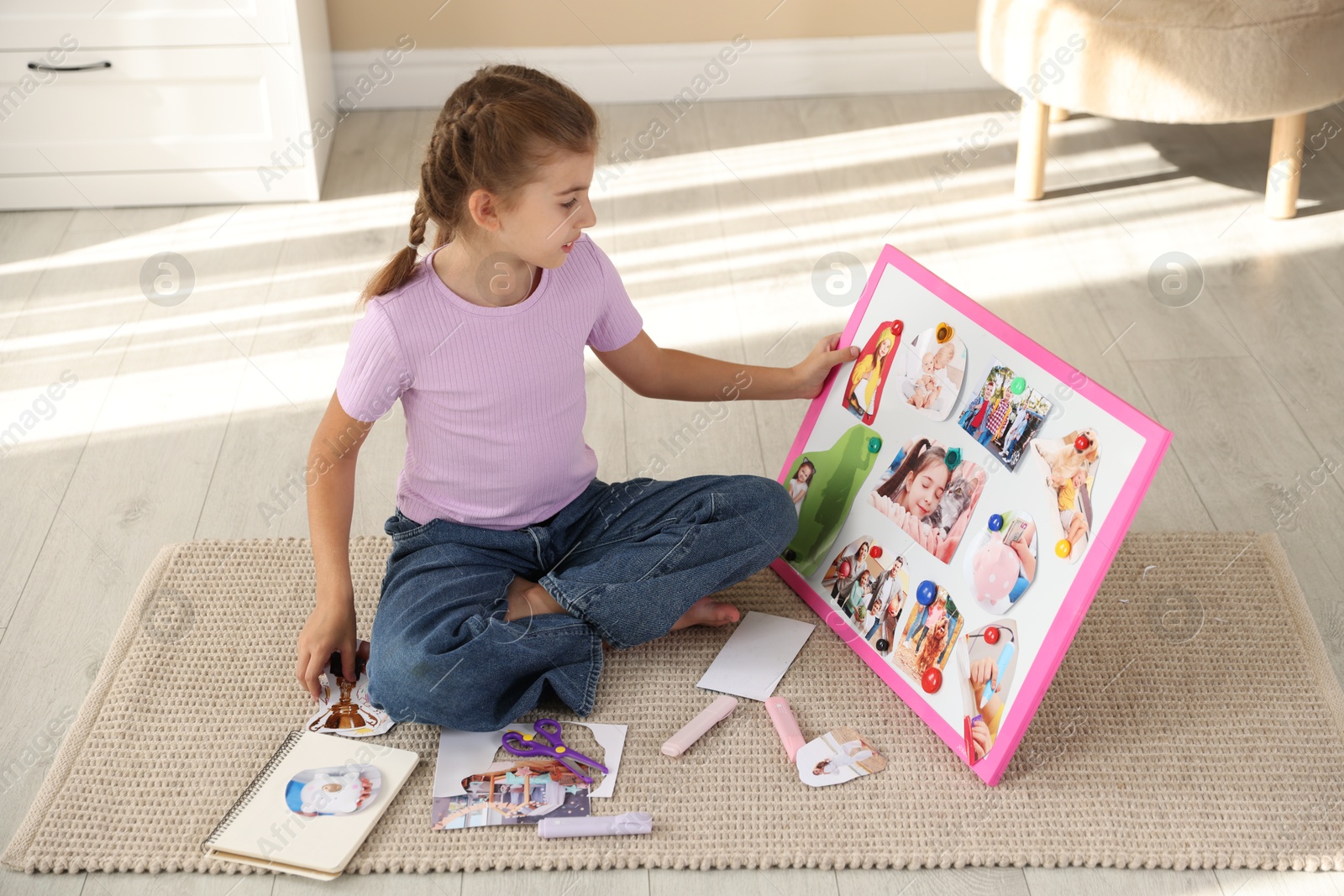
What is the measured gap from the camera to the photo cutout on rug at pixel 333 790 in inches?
45.6

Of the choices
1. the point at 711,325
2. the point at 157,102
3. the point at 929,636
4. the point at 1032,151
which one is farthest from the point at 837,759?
the point at 157,102

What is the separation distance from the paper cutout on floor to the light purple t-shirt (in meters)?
0.18

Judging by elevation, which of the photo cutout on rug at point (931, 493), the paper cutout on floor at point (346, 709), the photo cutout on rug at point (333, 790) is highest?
the photo cutout on rug at point (931, 493)

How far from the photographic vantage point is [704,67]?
2.78m

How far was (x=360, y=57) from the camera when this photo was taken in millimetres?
2711

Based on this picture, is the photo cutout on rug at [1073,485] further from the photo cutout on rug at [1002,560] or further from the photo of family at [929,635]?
the photo of family at [929,635]

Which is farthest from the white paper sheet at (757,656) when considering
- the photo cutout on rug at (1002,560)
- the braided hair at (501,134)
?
the braided hair at (501,134)

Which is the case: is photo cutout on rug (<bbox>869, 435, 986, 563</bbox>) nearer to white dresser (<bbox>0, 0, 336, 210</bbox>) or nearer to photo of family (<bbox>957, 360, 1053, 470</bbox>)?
photo of family (<bbox>957, 360, 1053, 470</bbox>)

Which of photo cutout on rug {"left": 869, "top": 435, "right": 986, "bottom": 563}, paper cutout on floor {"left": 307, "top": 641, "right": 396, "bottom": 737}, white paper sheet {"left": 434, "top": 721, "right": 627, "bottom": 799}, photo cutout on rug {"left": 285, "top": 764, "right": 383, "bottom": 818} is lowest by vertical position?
white paper sheet {"left": 434, "top": 721, "right": 627, "bottom": 799}

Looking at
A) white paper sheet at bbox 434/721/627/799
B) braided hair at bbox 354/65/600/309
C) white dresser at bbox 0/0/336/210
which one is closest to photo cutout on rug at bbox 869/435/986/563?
white paper sheet at bbox 434/721/627/799

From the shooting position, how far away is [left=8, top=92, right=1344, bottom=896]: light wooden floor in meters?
1.40

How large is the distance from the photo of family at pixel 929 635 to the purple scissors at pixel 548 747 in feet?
1.08

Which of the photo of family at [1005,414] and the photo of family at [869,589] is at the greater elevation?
Result: the photo of family at [1005,414]

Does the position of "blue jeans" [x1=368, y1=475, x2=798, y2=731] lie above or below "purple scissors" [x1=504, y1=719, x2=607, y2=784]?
above
